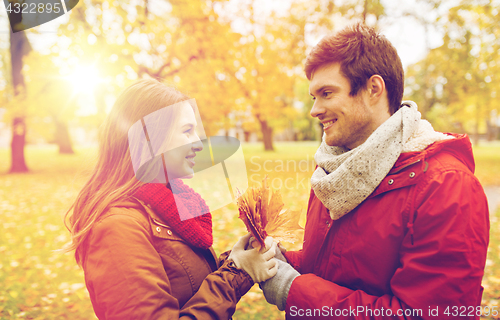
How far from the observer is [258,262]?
1692 mm

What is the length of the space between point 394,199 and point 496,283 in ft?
13.2

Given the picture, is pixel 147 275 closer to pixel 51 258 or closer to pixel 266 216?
pixel 266 216

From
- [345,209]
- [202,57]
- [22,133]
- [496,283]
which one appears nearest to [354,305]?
[345,209]

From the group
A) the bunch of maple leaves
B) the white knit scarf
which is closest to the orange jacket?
the bunch of maple leaves

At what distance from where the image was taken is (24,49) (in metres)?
14.1

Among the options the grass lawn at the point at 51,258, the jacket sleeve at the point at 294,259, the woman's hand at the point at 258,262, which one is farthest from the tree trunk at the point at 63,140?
the woman's hand at the point at 258,262

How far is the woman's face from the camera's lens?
67.6 inches

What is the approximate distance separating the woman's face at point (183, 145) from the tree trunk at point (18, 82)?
14.9 meters

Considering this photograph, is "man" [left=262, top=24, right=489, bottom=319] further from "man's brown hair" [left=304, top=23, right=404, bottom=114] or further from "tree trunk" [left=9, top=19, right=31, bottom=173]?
"tree trunk" [left=9, top=19, right=31, bottom=173]

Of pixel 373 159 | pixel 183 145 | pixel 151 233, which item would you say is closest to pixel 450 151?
pixel 373 159

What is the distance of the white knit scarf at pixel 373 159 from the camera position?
4.90 feet

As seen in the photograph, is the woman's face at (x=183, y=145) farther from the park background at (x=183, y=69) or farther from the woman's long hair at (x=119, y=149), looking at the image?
the park background at (x=183, y=69)

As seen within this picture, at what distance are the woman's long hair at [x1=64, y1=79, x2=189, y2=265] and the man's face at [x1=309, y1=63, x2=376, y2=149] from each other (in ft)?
2.92

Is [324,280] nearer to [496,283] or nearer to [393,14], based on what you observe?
[496,283]
